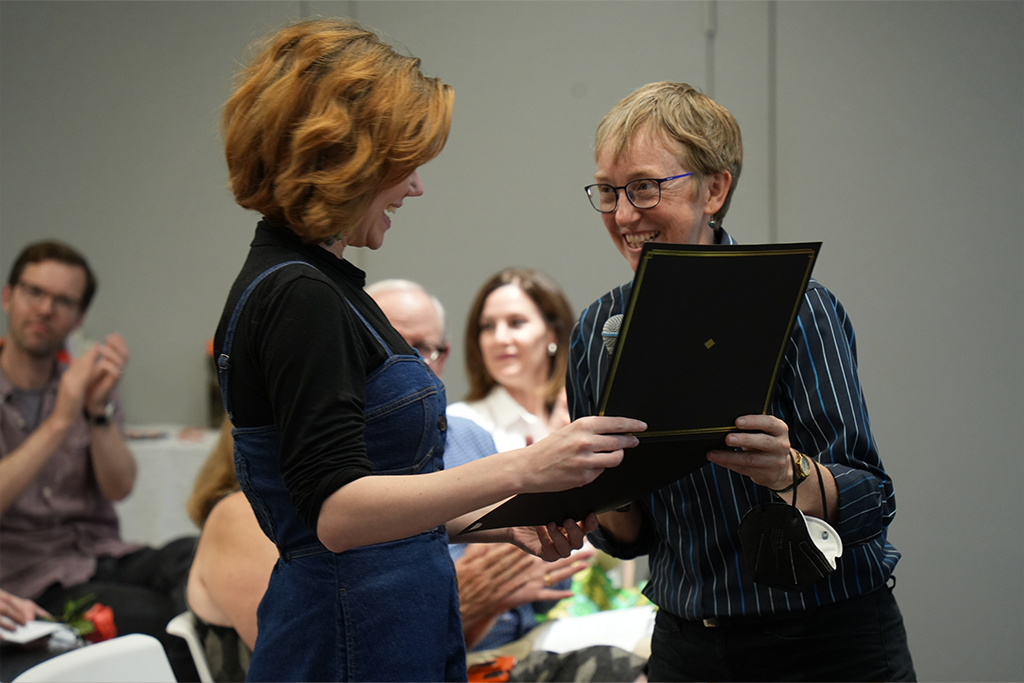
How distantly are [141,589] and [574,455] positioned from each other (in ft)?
8.58

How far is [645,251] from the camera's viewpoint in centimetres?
88

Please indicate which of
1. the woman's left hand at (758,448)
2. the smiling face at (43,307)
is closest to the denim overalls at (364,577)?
the woman's left hand at (758,448)

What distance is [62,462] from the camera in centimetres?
322

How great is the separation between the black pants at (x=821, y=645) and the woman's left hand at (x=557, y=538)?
12.1 inches

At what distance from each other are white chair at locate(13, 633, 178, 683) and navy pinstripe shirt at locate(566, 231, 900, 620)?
99 cm

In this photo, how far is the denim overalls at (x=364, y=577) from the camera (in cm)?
103

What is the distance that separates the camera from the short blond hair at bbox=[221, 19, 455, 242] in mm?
997

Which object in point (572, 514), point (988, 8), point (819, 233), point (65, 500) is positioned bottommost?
point (65, 500)

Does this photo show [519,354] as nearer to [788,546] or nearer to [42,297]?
[42,297]

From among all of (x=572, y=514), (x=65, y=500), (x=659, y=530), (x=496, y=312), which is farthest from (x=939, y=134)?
(x=65, y=500)

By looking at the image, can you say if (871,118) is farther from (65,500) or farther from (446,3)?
(65,500)

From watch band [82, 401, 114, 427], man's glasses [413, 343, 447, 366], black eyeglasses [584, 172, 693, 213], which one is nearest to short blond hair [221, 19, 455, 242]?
black eyeglasses [584, 172, 693, 213]

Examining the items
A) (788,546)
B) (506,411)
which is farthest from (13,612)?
(788,546)

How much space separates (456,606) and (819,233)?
3240 mm
